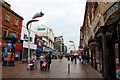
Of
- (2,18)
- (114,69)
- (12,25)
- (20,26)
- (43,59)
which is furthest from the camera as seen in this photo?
(20,26)

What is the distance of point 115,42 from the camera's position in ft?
40.3

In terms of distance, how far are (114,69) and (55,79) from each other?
3706mm

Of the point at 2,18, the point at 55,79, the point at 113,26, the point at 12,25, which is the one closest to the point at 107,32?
the point at 113,26

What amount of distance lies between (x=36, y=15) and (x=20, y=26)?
50.2 ft

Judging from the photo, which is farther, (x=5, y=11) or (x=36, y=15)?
(x=5, y=11)

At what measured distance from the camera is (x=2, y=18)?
108 ft

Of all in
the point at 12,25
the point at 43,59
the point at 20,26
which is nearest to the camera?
the point at 43,59

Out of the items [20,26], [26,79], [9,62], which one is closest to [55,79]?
[26,79]

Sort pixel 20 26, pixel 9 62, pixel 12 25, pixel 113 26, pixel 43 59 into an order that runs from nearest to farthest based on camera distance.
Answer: pixel 113 26, pixel 43 59, pixel 9 62, pixel 12 25, pixel 20 26

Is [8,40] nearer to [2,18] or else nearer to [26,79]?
[2,18]

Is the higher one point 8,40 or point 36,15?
point 36,15

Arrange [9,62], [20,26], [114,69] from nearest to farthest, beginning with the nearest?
1. [114,69]
2. [9,62]
3. [20,26]

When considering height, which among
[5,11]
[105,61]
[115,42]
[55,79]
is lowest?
[55,79]

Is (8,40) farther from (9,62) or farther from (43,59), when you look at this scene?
(43,59)
